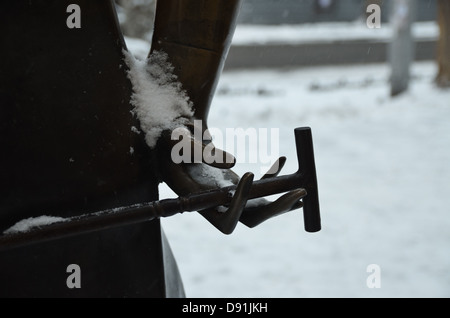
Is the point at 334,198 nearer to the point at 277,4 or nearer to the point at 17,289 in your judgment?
the point at 17,289

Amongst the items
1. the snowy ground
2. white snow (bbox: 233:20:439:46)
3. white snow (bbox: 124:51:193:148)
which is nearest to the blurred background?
the snowy ground

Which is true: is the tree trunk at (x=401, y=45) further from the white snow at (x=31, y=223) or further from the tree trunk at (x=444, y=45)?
the white snow at (x=31, y=223)

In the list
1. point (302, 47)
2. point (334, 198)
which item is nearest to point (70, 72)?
point (334, 198)

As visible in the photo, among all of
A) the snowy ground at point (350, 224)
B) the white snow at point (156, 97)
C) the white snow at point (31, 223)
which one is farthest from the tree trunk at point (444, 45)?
the white snow at point (31, 223)

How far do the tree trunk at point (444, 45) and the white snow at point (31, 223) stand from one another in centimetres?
718

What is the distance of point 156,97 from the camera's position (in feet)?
4.07

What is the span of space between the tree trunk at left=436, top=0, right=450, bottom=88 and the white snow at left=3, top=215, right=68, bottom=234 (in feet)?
23.6

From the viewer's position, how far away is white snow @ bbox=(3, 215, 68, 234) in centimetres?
108

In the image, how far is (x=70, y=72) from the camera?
1.17m

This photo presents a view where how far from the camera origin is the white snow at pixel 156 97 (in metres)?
1.23

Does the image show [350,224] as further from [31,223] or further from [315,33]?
[315,33]

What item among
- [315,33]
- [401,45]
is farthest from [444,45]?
[315,33]
